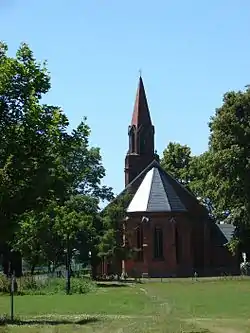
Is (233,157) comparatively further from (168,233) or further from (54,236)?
(168,233)

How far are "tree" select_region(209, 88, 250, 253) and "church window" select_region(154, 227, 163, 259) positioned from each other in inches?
583

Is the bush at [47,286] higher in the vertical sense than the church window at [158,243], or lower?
lower

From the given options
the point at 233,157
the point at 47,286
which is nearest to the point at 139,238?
the point at 233,157

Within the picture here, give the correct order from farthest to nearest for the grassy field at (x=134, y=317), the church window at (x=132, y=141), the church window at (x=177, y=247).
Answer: the church window at (x=132, y=141) < the church window at (x=177, y=247) < the grassy field at (x=134, y=317)

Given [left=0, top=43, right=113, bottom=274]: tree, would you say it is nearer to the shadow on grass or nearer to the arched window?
the shadow on grass

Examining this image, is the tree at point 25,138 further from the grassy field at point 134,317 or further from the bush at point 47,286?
the bush at point 47,286

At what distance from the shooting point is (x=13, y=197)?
78.2 ft

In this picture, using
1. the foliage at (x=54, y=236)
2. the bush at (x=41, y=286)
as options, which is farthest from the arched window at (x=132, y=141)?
the bush at (x=41, y=286)

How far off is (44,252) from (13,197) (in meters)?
34.0

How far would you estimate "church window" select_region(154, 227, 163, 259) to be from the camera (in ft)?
248

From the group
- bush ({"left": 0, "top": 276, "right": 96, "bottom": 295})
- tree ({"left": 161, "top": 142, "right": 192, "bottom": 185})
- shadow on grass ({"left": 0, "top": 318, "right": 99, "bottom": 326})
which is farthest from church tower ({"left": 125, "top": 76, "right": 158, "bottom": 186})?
shadow on grass ({"left": 0, "top": 318, "right": 99, "bottom": 326})

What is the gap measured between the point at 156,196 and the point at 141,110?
60.7 ft

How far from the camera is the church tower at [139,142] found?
92688mm

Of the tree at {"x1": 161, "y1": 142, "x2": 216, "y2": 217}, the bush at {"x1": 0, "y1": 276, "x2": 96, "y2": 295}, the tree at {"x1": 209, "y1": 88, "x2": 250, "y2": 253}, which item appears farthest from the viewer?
the tree at {"x1": 161, "y1": 142, "x2": 216, "y2": 217}
